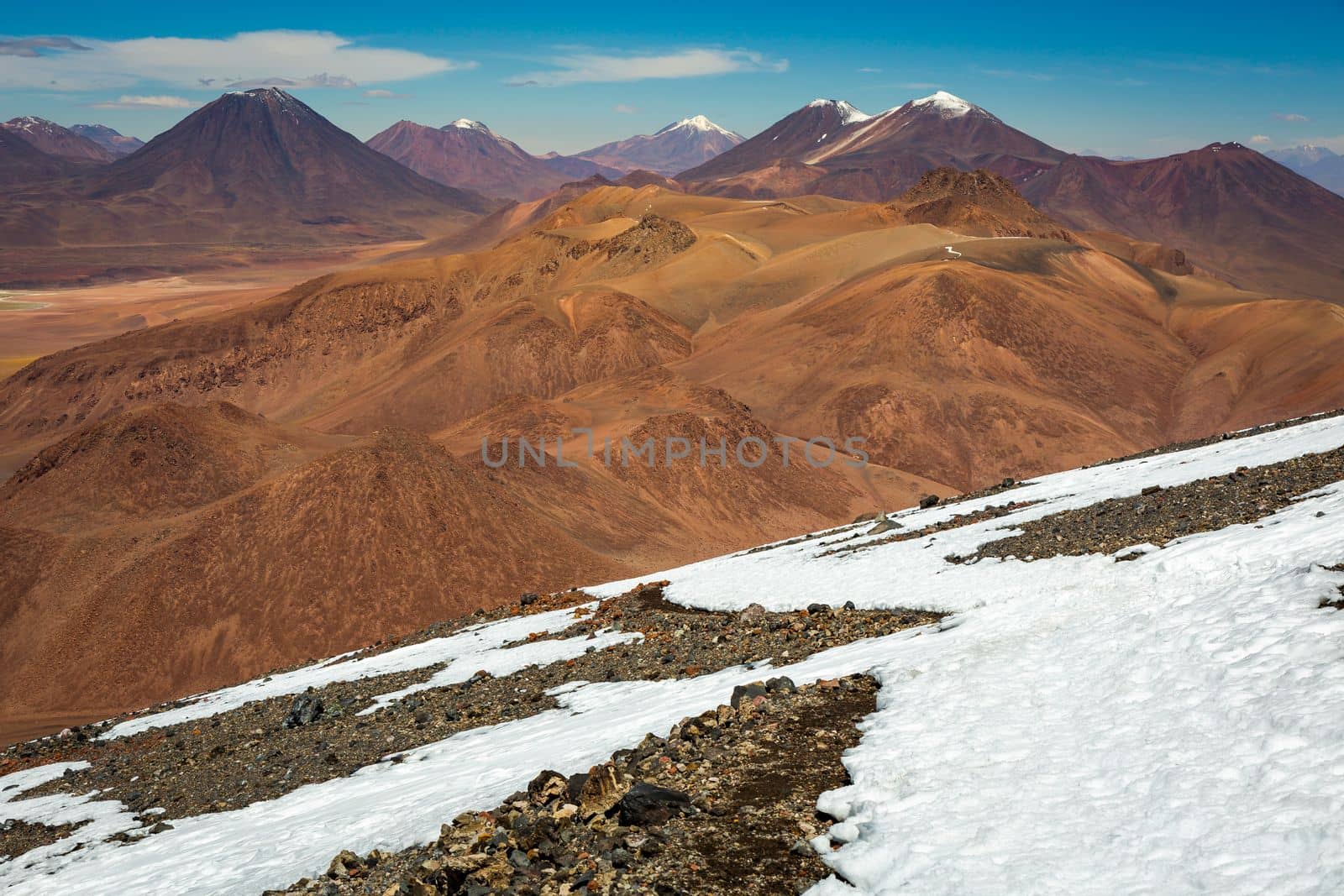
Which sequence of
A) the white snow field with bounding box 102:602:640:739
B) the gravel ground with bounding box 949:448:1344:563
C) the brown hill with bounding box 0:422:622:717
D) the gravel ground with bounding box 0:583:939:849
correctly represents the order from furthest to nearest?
1. the brown hill with bounding box 0:422:622:717
2. the white snow field with bounding box 102:602:640:739
3. the gravel ground with bounding box 949:448:1344:563
4. the gravel ground with bounding box 0:583:939:849

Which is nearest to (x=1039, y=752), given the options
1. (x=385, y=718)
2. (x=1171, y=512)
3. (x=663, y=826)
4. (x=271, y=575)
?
(x=663, y=826)

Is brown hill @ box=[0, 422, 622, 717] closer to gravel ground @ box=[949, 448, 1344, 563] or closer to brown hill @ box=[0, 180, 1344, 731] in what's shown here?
brown hill @ box=[0, 180, 1344, 731]

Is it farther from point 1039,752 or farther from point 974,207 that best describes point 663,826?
point 974,207

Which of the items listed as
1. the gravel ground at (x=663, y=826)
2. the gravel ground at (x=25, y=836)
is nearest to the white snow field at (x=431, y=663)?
the gravel ground at (x=25, y=836)

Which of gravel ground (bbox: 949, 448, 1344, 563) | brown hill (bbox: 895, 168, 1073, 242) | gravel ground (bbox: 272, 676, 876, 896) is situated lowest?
gravel ground (bbox: 272, 676, 876, 896)

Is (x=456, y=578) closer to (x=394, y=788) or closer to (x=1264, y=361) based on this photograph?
(x=394, y=788)

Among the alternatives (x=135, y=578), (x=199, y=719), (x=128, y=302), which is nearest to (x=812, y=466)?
(x=135, y=578)

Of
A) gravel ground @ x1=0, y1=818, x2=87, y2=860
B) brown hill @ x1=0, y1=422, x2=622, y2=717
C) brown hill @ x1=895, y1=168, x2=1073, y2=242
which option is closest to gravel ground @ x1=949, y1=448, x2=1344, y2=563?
gravel ground @ x1=0, y1=818, x2=87, y2=860
